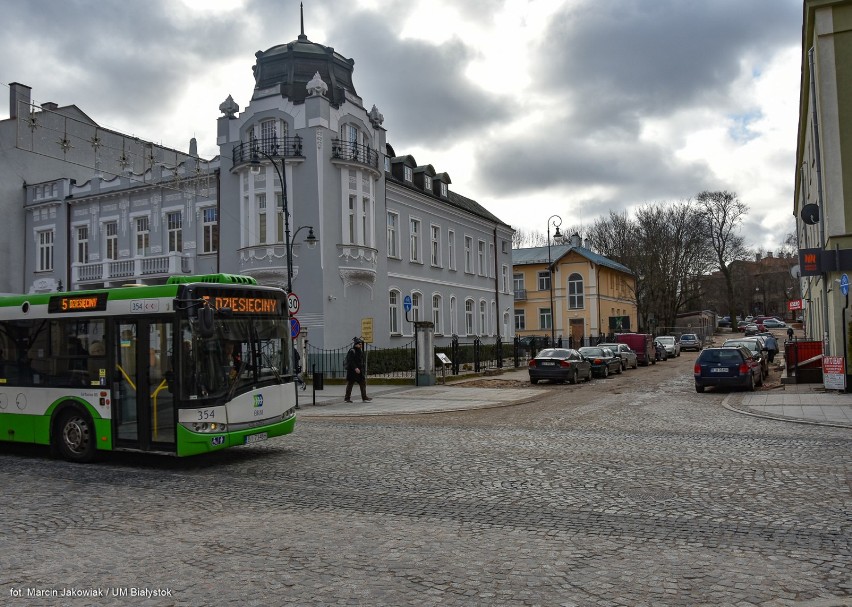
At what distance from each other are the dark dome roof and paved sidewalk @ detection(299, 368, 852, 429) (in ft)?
47.4

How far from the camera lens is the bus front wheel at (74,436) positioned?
37.0 feet

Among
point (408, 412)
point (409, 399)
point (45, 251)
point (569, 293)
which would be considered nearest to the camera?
point (408, 412)

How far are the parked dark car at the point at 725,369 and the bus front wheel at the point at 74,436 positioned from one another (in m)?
18.8

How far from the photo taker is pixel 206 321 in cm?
991

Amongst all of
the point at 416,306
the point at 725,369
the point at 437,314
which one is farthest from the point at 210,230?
the point at 725,369

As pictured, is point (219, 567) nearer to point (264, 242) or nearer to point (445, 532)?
point (445, 532)

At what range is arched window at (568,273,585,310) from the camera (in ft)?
221

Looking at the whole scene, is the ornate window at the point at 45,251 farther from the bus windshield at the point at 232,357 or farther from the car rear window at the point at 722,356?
the car rear window at the point at 722,356

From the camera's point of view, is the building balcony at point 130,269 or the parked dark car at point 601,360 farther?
the building balcony at point 130,269

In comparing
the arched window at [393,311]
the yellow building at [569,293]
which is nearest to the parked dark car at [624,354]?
the arched window at [393,311]

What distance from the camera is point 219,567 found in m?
5.86

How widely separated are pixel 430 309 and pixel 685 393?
64.3 feet

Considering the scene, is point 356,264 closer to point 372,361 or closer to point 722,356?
point 372,361

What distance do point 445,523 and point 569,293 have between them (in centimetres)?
6228
